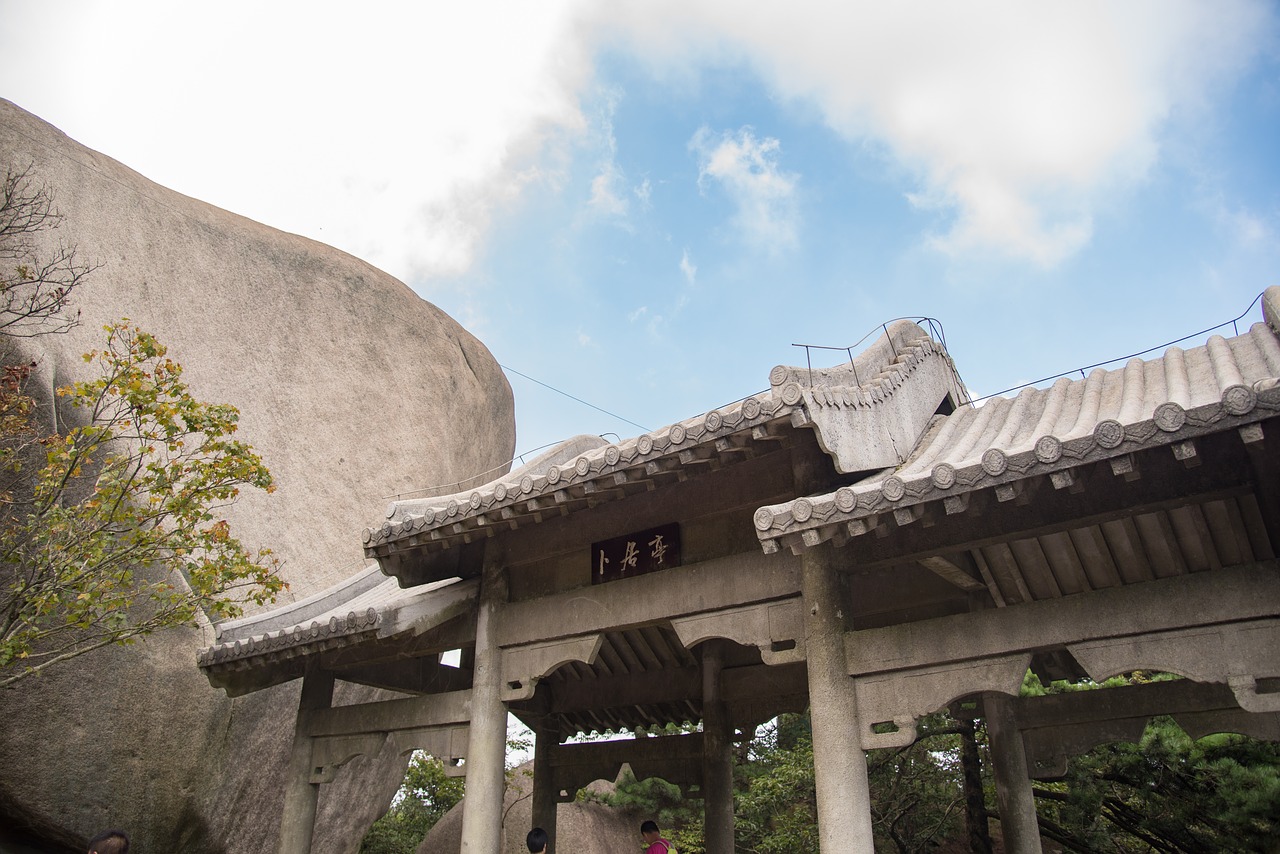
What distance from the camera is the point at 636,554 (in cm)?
766

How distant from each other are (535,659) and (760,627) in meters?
2.31

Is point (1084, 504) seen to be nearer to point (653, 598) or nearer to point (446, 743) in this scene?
point (653, 598)

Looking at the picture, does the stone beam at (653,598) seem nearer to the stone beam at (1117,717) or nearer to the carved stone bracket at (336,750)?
the carved stone bracket at (336,750)

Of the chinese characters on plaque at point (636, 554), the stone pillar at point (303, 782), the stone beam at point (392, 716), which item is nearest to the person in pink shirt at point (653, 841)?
the stone beam at point (392, 716)

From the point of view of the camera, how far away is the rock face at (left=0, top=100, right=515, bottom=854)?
993 centimetres

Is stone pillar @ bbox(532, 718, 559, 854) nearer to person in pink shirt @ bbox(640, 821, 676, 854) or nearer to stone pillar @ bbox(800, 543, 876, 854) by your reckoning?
person in pink shirt @ bbox(640, 821, 676, 854)

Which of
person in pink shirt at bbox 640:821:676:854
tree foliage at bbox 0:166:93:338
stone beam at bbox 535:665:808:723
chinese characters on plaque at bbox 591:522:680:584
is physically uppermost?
tree foliage at bbox 0:166:93:338

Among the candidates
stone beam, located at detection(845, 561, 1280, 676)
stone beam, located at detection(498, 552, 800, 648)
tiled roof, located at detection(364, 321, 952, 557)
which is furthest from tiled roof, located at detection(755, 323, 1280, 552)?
stone beam, located at detection(498, 552, 800, 648)

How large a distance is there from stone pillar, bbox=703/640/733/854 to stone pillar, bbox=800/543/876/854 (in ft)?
14.3

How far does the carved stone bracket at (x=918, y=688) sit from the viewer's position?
575 cm

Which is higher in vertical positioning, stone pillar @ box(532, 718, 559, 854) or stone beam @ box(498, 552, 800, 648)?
stone beam @ box(498, 552, 800, 648)

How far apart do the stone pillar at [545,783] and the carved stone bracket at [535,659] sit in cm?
390

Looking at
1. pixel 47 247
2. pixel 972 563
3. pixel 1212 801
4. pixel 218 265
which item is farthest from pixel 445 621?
pixel 218 265

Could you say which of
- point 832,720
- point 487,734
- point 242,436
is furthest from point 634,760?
point 242,436
